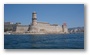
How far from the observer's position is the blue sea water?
3.95 m

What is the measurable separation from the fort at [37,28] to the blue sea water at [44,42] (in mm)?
99

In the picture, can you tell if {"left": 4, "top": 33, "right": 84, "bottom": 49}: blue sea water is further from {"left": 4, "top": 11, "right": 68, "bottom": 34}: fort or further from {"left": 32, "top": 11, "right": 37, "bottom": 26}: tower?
{"left": 32, "top": 11, "right": 37, "bottom": 26}: tower

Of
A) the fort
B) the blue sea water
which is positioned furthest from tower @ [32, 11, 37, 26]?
the blue sea water

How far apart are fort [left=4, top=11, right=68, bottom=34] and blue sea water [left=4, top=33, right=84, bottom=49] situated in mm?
99

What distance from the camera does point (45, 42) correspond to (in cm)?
396

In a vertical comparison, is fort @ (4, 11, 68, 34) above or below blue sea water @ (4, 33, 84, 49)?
above

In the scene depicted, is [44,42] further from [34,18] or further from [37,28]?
[34,18]

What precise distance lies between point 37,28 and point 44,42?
302mm

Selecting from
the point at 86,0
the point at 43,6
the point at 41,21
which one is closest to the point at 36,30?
the point at 41,21

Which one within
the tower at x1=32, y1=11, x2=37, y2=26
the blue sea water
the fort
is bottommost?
the blue sea water

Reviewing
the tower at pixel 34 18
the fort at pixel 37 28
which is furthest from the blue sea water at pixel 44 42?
the tower at pixel 34 18

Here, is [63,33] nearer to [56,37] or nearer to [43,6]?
[56,37]

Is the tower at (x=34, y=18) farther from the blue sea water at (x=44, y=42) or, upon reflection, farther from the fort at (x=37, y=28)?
the blue sea water at (x=44, y=42)

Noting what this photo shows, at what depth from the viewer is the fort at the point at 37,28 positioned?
13.0ft
